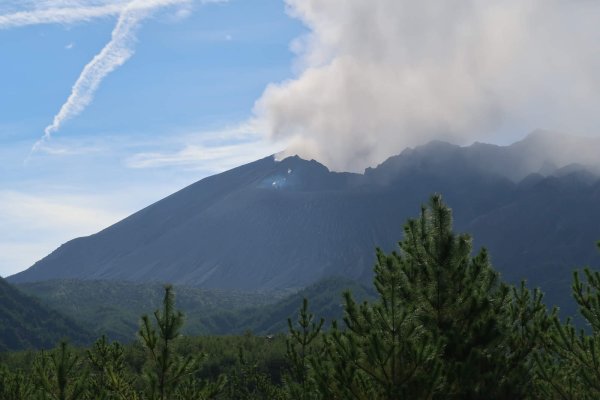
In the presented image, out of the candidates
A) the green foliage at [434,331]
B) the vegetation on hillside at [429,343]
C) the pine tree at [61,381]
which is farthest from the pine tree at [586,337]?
the pine tree at [61,381]

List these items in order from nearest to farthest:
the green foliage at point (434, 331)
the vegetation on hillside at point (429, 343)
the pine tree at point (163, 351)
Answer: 1. the vegetation on hillside at point (429, 343)
2. the green foliage at point (434, 331)
3. the pine tree at point (163, 351)

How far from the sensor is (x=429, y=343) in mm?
16375

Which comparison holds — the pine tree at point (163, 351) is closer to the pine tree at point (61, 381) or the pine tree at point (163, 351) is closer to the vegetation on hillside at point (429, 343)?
the vegetation on hillside at point (429, 343)

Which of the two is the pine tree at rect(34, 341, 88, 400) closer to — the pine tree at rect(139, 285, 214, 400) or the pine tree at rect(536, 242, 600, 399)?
the pine tree at rect(139, 285, 214, 400)

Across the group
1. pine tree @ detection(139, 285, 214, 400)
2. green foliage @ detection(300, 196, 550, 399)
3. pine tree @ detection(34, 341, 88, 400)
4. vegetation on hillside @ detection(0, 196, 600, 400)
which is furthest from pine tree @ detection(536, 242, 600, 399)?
pine tree @ detection(34, 341, 88, 400)

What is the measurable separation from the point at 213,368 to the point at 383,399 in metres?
152

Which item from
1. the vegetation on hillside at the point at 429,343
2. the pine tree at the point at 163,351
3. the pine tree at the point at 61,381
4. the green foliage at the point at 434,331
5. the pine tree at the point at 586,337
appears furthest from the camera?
the pine tree at the point at 61,381

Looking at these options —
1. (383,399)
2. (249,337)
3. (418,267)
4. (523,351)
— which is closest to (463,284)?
(418,267)

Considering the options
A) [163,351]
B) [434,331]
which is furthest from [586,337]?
[163,351]

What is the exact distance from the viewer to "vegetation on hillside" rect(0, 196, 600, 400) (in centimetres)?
1617

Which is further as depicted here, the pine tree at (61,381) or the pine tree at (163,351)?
the pine tree at (61,381)

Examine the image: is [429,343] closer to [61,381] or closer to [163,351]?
[163,351]

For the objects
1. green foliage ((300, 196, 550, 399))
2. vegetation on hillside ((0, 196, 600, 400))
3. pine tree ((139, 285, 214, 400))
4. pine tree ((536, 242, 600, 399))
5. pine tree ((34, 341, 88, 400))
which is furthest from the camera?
pine tree ((34, 341, 88, 400))

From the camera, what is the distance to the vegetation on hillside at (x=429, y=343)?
16.2m
